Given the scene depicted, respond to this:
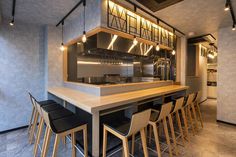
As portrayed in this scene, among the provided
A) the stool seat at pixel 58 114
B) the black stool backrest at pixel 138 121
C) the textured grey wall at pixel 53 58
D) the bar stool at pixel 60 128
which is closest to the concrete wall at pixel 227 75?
the black stool backrest at pixel 138 121

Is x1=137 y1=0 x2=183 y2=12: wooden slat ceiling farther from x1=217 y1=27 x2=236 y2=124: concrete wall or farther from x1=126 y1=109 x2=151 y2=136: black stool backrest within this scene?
x1=217 y1=27 x2=236 y2=124: concrete wall

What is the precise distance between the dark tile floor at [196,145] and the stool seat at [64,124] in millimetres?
743

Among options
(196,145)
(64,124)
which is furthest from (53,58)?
(196,145)

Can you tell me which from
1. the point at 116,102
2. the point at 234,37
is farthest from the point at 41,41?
the point at 234,37

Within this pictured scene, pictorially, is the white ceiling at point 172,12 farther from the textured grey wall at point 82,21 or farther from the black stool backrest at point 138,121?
the black stool backrest at point 138,121

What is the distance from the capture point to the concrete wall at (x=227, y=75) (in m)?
3.71

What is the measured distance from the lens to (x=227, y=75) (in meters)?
3.81

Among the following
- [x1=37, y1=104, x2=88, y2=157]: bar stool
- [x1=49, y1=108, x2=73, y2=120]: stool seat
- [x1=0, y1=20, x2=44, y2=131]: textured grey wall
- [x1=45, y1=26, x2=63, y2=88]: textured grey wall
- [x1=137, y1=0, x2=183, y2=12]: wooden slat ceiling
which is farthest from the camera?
[x1=45, y1=26, x2=63, y2=88]: textured grey wall

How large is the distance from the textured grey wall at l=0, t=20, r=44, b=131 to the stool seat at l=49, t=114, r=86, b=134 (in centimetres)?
213

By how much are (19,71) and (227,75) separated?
214 inches

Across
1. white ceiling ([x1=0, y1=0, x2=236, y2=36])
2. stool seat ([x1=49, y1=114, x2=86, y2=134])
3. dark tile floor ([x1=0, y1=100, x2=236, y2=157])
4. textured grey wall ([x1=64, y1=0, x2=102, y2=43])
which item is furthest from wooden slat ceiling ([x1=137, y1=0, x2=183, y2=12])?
dark tile floor ([x1=0, y1=100, x2=236, y2=157])

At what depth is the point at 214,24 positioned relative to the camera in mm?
3596

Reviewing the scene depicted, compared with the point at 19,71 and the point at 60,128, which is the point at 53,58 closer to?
the point at 19,71

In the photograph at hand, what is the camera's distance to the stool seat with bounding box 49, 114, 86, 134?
1609 millimetres
